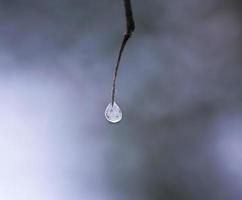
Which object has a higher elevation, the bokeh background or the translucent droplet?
the bokeh background

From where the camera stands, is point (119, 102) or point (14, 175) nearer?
point (14, 175)

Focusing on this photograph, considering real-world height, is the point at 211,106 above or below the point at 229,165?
above

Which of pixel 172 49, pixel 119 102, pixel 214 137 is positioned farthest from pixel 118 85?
pixel 214 137

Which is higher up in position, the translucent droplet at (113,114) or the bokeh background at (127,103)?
the bokeh background at (127,103)

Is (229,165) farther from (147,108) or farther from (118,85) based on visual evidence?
(118,85)

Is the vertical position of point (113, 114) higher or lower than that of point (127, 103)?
lower

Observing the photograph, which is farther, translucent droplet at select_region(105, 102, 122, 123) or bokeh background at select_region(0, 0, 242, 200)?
bokeh background at select_region(0, 0, 242, 200)

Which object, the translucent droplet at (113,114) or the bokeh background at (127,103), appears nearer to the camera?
the translucent droplet at (113,114)

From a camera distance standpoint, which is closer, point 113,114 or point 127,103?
point 113,114
